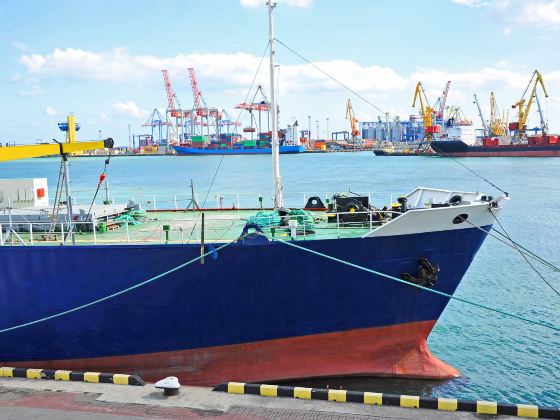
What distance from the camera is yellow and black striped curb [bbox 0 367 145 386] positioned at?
1025cm

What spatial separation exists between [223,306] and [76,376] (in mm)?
3250

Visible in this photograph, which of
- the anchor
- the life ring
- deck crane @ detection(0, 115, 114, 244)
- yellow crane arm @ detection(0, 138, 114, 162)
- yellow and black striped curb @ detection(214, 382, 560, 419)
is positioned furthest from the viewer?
yellow crane arm @ detection(0, 138, 114, 162)

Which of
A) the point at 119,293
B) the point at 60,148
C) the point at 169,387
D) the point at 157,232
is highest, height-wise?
the point at 60,148

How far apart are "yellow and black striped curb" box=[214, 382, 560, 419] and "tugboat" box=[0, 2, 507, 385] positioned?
8.57ft

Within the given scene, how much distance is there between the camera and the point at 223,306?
1202 cm

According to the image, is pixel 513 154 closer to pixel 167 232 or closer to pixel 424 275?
pixel 424 275

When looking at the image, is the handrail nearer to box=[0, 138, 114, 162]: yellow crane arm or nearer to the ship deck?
the ship deck

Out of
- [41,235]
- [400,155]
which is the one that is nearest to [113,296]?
[41,235]

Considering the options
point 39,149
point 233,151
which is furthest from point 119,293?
point 233,151

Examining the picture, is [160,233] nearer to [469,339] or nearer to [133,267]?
[133,267]

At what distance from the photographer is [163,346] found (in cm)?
1241

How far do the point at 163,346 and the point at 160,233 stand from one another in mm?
2856

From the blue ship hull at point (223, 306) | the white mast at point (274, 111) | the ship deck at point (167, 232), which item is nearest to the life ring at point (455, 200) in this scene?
the blue ship hull at point (223, 306)

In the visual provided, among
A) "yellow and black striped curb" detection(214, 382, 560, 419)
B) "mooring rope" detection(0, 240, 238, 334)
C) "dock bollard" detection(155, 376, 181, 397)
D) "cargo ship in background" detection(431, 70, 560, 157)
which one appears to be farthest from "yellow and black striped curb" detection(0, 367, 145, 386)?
"cargo ship in background" detection(431, 70, 560, 157)
